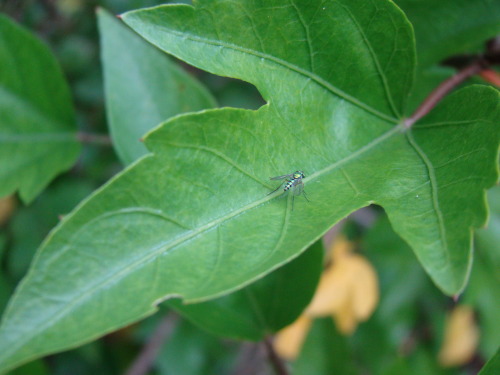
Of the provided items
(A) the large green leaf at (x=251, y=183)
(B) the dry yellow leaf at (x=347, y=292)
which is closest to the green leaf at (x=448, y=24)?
(A) the large green leaf at (x=251, y=183)

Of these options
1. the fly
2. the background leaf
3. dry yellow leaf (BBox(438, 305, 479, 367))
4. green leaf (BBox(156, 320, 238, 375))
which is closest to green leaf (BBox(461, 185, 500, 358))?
dry yellow leaf (BBox(438, 305, 479, 367))

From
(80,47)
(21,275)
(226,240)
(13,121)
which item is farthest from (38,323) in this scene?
(80,47)

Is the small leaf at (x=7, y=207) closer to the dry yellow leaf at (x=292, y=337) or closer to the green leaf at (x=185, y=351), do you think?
the green leaf at (x=185, y=351)

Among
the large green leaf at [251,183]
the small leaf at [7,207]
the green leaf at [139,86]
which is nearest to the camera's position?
the large green leaf at [251,183]

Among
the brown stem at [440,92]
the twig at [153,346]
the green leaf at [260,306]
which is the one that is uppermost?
the brown stem at [440,92]

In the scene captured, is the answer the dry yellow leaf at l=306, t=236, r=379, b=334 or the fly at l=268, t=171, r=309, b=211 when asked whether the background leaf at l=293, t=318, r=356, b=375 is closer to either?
the dry yellow leaf at l=306, t=236, r=379, b=334

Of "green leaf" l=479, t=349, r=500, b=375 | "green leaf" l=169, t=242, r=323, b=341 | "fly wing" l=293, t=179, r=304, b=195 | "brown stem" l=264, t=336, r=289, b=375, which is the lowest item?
"green leaf" l=479, t=349, r=500, b=375
